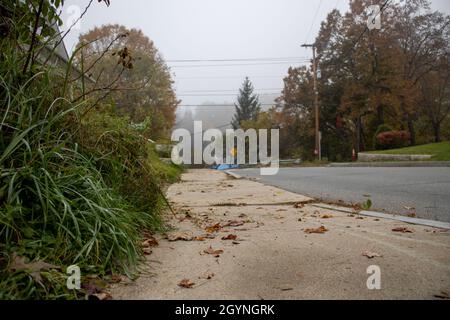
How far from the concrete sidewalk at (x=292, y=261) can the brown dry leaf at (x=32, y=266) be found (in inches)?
11.6

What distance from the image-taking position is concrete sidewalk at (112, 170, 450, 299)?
1506mm

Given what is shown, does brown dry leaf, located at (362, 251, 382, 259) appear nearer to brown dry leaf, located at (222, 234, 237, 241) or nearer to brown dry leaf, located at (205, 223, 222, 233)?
brown dry leaf, located at (222, 234, 237, 241)

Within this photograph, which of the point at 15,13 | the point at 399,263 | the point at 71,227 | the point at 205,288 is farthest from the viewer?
the point at 15,13

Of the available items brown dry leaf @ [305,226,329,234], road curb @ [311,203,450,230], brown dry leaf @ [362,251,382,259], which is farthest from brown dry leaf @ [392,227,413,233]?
brown dry leaf @ [362,251,382,259]

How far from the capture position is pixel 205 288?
1556 mm

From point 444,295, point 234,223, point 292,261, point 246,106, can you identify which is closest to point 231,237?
point 234,223

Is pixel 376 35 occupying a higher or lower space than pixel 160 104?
higher

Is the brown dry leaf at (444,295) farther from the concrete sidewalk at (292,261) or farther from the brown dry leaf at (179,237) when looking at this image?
the brown dry leaf at (179,237)

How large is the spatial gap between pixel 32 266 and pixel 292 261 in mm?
1249

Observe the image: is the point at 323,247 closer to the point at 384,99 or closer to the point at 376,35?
the point at 384,99

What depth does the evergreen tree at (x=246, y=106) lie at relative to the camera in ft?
203

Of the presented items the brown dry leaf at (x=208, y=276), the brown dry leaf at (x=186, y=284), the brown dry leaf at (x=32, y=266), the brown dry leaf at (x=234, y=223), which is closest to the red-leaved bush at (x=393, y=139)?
A: the brown dry leaf at (x=234, y=223)
